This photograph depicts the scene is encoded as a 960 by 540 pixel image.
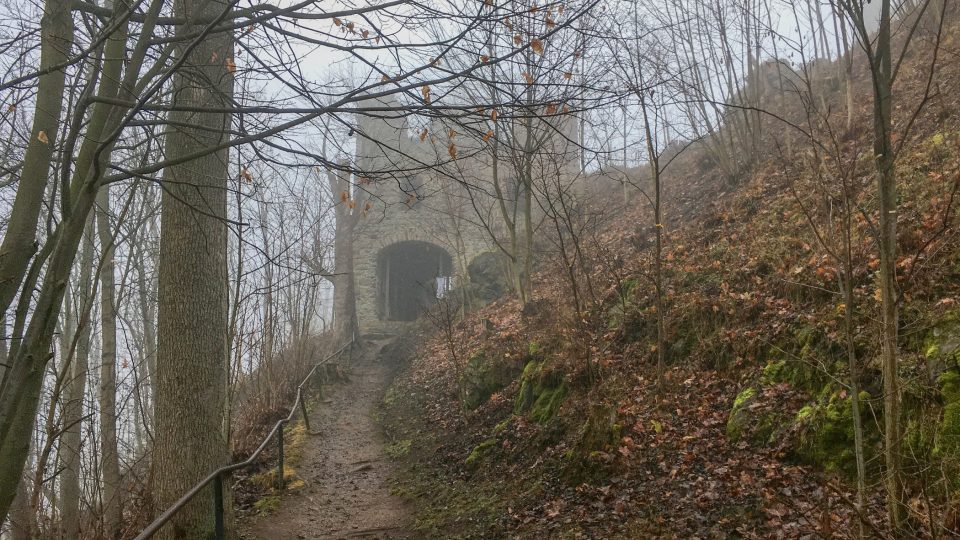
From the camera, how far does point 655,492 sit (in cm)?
501

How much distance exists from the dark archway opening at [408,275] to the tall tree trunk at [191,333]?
17319 millimetres

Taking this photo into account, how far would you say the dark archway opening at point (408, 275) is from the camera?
75.4 feet

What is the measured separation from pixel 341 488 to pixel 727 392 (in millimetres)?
5319

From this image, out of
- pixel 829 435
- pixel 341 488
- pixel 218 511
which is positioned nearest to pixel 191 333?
pixel 218 511

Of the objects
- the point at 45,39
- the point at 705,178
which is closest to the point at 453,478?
the point at 45,39

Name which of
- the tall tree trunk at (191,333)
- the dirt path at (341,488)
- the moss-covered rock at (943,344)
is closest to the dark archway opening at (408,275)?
the dirt path at (341,488)

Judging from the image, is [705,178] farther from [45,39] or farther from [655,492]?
[45,39]

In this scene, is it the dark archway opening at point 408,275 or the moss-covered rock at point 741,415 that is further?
the dark archway opening at point 408,275

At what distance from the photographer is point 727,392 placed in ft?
19.8

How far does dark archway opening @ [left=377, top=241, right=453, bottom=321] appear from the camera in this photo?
23.0 meters

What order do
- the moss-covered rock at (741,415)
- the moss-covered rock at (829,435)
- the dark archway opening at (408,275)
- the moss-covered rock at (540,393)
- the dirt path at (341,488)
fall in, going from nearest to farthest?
the moss-covered rock at (829,435) < the moss-covered rock at (741,415) < the dirt path at (341,488) < the moss-covered rock at (540,393) < the dark archway opening at (408,275)

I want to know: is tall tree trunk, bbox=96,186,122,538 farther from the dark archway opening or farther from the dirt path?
the dark archway opening

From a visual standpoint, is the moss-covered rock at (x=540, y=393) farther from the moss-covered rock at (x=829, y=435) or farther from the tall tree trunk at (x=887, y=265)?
the tall tree trunk at (x=887, y=265)

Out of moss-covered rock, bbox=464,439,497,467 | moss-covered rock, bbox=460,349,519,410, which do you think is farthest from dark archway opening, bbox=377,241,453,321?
moss-covered rock, bbox=464,439,497,467
